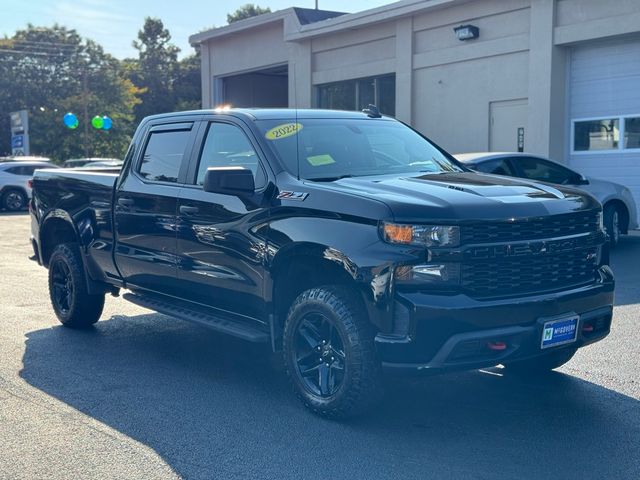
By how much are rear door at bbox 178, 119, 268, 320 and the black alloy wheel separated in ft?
1.50

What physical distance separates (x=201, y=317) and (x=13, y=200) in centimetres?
2234

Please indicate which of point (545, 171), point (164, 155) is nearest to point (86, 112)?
point (545, 171)

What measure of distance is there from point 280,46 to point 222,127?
2104 cm

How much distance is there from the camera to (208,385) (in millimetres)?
6066

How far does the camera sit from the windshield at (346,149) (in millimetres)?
5844

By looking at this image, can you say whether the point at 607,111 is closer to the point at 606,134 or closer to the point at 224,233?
the point at 606,134

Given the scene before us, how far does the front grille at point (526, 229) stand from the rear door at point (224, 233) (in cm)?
146

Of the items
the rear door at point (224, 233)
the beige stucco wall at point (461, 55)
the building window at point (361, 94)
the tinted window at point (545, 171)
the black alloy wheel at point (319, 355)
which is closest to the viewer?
the black alloy wheel at point (319, 355)

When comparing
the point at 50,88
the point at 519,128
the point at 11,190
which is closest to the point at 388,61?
the point at 519,128

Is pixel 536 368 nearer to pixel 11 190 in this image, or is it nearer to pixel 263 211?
pixel 263 211

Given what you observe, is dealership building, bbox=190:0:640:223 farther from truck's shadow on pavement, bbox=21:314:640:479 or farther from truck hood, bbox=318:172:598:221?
truck hood, bbox=318:172:598:221

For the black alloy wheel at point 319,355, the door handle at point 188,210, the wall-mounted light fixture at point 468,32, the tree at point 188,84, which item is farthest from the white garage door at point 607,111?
the tree at point 188,84

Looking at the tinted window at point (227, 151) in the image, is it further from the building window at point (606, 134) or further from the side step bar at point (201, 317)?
the building window at point (606, 134)

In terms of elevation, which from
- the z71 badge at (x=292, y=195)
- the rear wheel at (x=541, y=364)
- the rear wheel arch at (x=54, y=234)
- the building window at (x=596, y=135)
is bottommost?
the rear wheel at (x=541, y=364)
